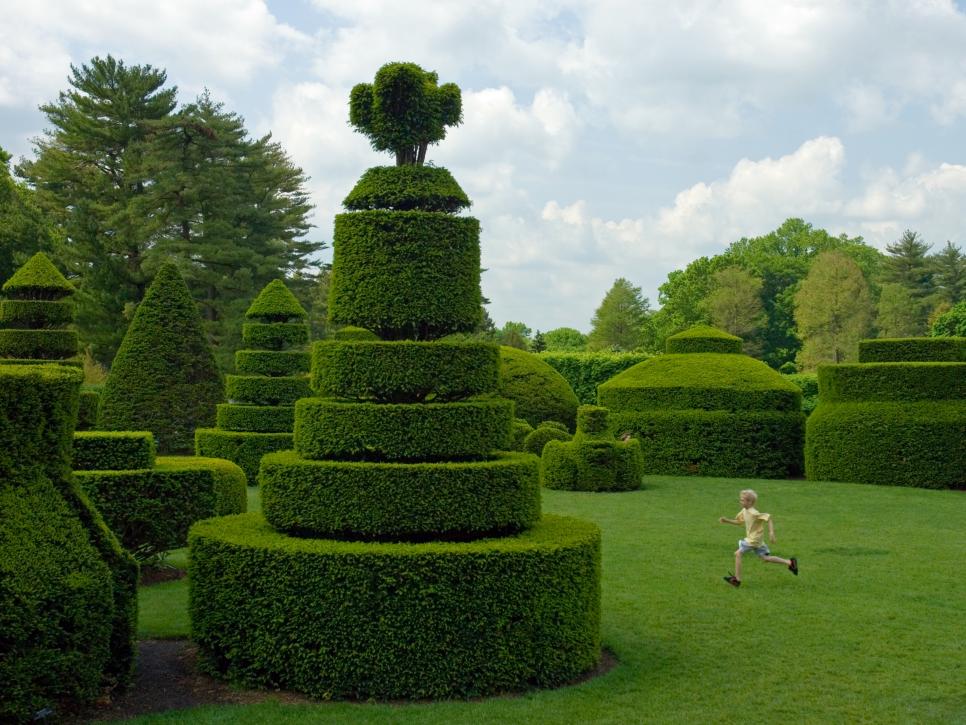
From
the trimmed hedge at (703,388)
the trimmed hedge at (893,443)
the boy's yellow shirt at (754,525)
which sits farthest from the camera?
the trimmed hedge at (703,388)

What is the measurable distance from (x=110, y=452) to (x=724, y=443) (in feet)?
56.4

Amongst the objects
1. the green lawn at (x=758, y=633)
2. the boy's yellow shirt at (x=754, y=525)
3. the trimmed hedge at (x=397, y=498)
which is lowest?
the green lawn at (x=758, y=633)

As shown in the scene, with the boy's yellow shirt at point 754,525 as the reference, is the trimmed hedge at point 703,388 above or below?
above

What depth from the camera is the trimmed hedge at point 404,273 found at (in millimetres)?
8039

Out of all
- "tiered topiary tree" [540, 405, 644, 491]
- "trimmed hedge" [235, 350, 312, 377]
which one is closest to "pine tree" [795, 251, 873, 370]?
"tiered topiary tree" [540, 405, 644, 491]

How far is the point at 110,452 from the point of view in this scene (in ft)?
38.6

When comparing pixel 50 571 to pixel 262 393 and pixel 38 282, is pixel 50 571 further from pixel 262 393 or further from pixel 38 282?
pixel 38 282

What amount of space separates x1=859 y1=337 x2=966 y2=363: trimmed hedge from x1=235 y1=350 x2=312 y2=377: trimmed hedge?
1395 cm

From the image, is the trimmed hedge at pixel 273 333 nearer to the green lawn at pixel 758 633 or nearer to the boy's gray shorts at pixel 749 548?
the green lawn at pixel 758 633

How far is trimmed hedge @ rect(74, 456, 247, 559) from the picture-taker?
11.2 meters

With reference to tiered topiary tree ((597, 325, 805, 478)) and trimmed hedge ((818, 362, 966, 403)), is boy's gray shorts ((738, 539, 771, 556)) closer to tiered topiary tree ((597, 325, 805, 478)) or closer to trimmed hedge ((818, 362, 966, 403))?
trimmed hedge ((818, 362, 966, 403))

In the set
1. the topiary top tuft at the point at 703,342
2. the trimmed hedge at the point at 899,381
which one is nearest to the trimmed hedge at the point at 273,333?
the topiary top tuft at the point at 703,342

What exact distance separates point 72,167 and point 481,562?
4037cm

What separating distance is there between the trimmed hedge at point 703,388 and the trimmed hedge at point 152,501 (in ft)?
52.4
